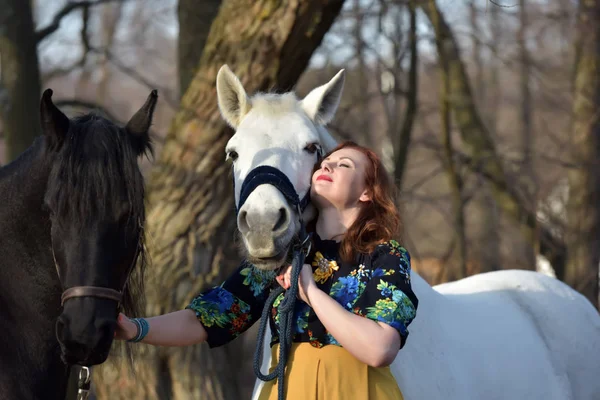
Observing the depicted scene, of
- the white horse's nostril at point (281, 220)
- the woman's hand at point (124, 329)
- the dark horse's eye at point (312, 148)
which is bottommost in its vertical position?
the woman's hand at point (124, 329)

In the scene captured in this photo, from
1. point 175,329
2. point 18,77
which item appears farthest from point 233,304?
point 18,77

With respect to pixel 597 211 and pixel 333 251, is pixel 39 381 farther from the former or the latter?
pixel 597 211

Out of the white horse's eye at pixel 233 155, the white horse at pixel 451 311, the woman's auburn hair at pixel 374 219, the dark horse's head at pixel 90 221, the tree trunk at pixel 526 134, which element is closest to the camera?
the dark horse's head at pixel 90 221

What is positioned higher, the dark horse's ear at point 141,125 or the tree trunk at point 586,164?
the dark horse's ear at point 141,125

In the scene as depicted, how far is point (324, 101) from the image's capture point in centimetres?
367

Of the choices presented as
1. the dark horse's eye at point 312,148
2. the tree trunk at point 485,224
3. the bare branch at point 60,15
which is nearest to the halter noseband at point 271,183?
the dark horse's eye at point 312,148

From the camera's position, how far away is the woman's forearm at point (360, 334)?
96.1 inches

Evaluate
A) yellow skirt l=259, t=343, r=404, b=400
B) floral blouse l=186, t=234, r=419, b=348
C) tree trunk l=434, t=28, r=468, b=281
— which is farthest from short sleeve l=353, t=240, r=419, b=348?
tree trunk l=434, t=28, r=468, b=281

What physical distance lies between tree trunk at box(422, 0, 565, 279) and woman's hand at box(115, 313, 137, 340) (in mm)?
6505

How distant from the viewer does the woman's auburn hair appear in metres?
2.69

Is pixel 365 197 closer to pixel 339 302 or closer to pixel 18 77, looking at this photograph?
pixel 339 302

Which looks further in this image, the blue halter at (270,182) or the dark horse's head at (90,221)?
the blue halter at (270,182)

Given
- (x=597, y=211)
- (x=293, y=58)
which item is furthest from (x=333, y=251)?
(x=597, y=211)

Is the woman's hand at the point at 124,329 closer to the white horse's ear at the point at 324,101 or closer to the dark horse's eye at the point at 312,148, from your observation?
the dark horse's eye at the point at 312,148
